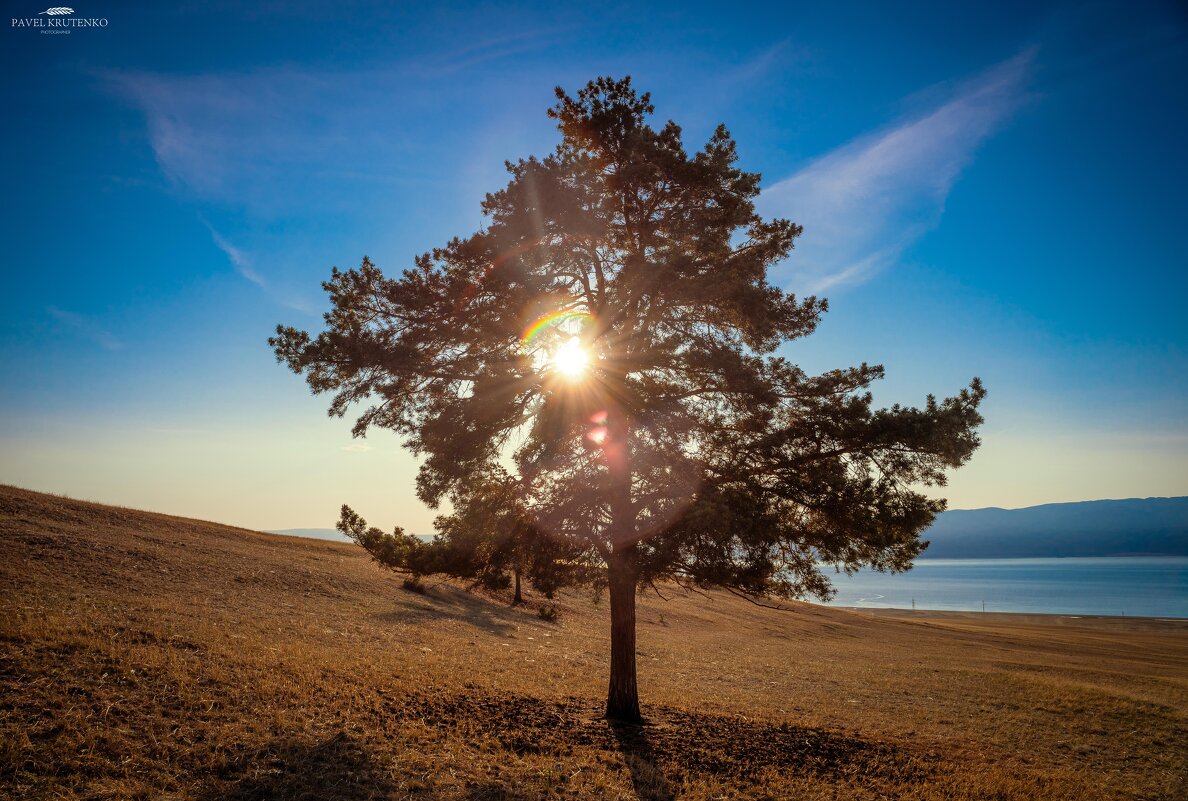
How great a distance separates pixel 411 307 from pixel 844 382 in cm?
961

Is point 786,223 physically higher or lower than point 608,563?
higher

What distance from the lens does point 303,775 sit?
26.9ft

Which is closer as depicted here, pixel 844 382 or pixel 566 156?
pixel 844 382

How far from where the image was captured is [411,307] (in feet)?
→ 43.2

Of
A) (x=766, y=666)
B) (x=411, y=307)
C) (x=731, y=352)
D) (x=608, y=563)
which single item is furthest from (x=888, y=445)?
(x=766, y=666)

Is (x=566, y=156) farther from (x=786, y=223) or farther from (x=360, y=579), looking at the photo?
(x=360, y=579)

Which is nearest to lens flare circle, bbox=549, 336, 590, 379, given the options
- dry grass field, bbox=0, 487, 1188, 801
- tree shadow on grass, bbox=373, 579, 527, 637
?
dry grass field, bbox=0, 487, 1188, 801

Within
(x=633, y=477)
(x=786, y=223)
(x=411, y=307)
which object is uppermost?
(x=786, y=223)

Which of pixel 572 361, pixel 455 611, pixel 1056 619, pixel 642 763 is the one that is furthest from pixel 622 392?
pixel 1056 619

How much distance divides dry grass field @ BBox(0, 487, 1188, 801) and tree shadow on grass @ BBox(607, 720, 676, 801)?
0.07 meters

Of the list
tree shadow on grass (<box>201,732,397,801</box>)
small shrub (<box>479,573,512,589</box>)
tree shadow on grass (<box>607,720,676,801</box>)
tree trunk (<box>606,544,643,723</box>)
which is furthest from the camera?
small shrub (<box>479,573,512,589</box>)

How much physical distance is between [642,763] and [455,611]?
73.1 feet

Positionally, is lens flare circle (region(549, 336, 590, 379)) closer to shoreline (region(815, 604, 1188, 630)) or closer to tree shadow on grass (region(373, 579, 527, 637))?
tree shadow on grass (region(373, 579, 527, 637))

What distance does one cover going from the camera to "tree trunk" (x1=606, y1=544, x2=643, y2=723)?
515 inches
